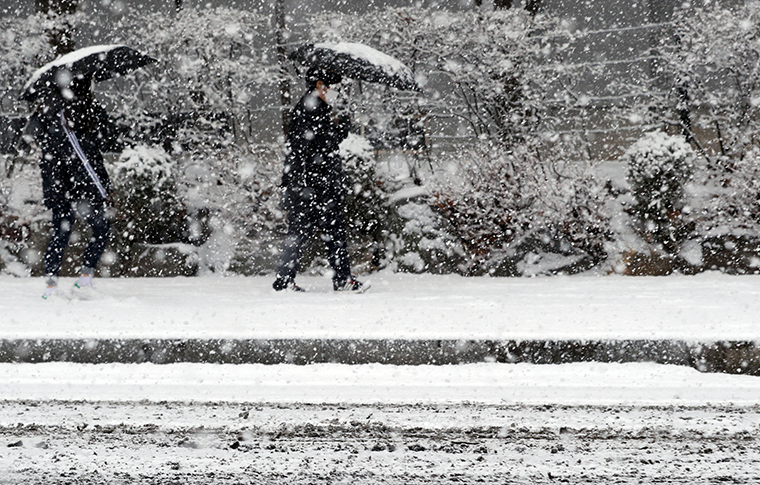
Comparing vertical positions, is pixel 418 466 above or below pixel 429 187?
below

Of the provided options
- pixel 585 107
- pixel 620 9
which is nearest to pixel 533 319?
pixel 585 107

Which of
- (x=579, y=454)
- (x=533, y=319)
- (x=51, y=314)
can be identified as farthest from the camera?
(x=51, y=314)

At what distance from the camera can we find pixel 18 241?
862cm

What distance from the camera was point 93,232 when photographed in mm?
6625

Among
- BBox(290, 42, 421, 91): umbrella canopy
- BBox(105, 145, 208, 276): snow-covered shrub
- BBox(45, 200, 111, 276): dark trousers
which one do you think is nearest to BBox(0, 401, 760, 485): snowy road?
BBox(45, 200, 111, 276): dark trousers

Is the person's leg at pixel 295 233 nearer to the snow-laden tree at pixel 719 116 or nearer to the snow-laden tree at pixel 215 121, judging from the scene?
the snow-laden tree at pixel 215 121

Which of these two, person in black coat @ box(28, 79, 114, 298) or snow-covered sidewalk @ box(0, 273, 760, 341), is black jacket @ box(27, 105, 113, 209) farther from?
snow-covered sidewalk @ box(0, 273, 760, 341)

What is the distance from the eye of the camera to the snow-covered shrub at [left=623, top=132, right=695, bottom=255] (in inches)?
308

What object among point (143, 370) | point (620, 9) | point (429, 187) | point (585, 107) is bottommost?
point (143, 370)

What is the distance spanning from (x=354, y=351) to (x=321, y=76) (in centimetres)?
274

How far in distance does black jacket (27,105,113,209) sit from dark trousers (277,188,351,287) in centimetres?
154

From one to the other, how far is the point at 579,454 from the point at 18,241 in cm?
718

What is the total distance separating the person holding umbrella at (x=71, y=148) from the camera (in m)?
6.46

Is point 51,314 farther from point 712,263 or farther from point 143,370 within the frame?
point 712,263
